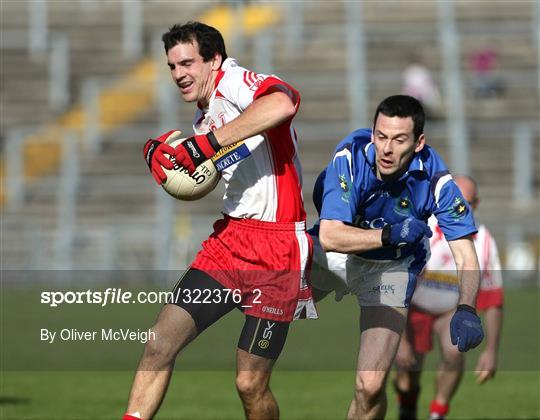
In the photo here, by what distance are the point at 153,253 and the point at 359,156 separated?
48.4 feet

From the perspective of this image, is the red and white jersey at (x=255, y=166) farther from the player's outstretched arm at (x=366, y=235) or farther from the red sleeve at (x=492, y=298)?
the red sleeve at (x=492, y=298)

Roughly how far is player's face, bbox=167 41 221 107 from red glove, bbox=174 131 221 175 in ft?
1.85

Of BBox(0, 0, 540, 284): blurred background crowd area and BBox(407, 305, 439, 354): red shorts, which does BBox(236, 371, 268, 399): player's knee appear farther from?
BBox(0, 0, 540, 284): blurred background crowd area

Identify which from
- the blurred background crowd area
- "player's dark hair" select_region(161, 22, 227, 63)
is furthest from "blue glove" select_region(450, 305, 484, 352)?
the blurred background crowd area

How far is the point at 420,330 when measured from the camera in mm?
9797

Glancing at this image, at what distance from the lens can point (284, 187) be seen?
7.21 m

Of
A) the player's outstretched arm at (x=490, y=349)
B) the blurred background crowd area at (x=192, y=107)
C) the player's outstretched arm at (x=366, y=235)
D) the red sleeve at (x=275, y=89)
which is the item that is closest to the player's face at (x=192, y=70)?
the red sleeve at (x=275, y=89)

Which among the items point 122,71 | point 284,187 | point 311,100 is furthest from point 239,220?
point 122,71

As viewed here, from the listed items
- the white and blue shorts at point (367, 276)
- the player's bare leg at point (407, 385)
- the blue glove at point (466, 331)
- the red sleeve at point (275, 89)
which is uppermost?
the red sleeve at point (275, 89)

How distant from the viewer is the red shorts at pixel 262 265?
23.4 ft

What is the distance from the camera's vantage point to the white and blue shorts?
24.4 ft

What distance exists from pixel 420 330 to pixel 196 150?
12.2ft

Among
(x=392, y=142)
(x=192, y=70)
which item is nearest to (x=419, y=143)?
(x=392, y=142)

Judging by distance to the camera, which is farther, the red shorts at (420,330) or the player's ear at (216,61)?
the red shorts at (420,330)
